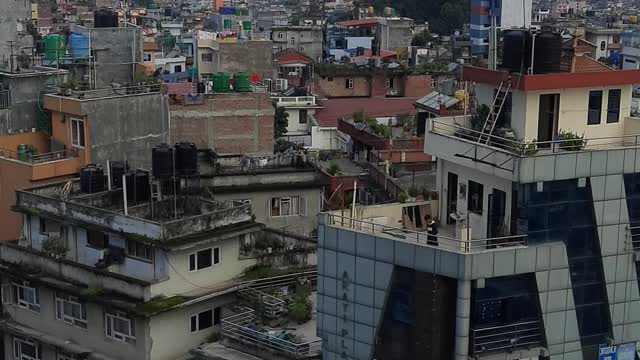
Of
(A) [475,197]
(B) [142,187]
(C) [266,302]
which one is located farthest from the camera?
(B) [142,187]

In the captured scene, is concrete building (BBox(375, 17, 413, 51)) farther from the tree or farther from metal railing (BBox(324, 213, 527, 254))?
metal railing (BBox(324, 213, 527, 254))

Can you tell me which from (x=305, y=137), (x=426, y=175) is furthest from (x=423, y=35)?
(x=426, y=175)

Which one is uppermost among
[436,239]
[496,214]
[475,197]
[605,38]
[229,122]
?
[605,38]

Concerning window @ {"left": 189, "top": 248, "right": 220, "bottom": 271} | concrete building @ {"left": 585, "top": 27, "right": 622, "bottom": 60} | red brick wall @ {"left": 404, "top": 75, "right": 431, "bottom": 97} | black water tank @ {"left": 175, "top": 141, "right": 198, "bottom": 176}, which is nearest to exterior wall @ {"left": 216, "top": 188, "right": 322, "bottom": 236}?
black water tank @ {"left": 175, "top": 141, "right": 198, "bottom": 176}

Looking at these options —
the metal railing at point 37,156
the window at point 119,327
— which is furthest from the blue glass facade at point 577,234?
the metal railing at point 37,156

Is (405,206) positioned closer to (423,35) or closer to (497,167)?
(497,167)

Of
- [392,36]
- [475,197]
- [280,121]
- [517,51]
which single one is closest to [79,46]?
[280,121]

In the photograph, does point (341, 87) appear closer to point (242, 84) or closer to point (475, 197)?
point (242, 84)
